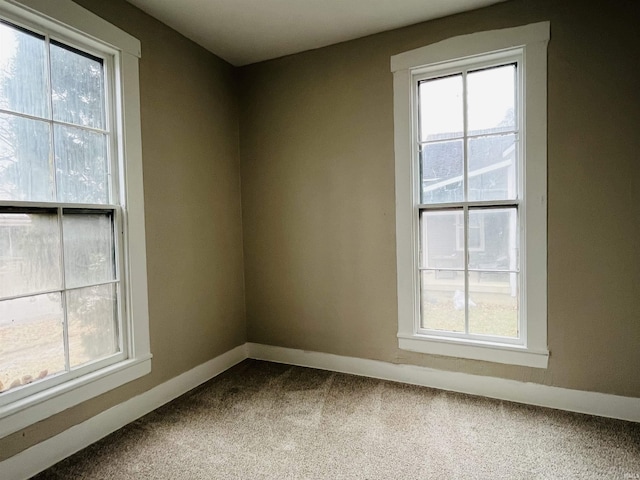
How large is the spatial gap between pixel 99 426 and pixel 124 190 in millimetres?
1385

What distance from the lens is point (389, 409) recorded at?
8.00 ft

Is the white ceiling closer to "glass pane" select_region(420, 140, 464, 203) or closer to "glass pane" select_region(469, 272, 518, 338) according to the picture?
"glass pane" select_region(420, 140, 464, 203)

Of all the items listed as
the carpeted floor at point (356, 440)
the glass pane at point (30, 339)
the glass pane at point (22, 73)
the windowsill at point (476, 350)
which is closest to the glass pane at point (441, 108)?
the windowsill at point (476, 350)

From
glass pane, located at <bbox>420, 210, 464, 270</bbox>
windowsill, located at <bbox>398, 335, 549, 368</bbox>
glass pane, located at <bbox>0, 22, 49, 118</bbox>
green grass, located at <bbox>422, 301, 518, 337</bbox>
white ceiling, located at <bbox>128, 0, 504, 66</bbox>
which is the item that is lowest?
windowsill, located at <bbox>398, 335, 549, 368</bbox>

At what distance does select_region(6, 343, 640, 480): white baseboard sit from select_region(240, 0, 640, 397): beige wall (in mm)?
67

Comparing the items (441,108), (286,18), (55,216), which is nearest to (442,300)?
(441,108)

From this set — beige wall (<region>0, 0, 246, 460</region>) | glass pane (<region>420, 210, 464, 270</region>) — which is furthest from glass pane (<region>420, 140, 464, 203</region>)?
beige wall (<region>0, 0, 246, 460</region>)

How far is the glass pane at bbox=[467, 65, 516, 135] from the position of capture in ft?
8.26

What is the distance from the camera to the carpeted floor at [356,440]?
1.85m

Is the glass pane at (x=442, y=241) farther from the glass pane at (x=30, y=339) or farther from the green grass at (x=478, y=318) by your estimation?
the glass pane at (x=30, y=339)

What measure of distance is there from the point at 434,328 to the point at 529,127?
150 centimetres

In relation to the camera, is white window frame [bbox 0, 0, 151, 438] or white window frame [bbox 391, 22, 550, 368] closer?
white window frame [bbox 0, 0, 151, 438]

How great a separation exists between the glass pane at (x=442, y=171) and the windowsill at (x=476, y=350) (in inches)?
39.6

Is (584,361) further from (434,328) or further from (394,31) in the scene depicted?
(394,31)
